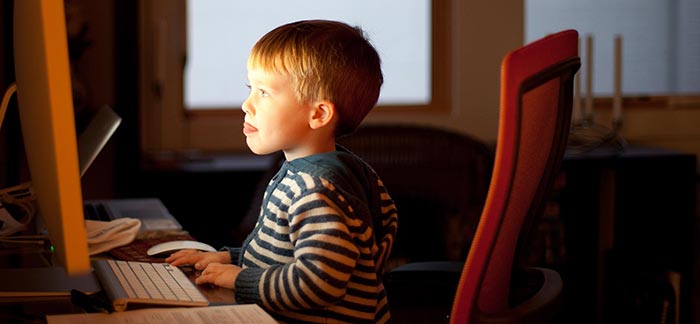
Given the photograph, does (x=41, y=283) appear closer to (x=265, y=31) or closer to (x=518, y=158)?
(x=518, y=158)

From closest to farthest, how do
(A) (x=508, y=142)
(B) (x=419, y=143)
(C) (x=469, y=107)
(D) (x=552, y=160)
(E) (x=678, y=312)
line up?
1. (A) (x=508, y=142)
2. (D) (x=552, y=160)
3. (B) (x=419, y=143)
4. (E) (x=678, y=312)
5. (C) (x=469, y=107)

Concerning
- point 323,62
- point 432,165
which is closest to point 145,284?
point 323,62

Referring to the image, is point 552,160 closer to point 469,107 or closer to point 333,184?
point 333,184

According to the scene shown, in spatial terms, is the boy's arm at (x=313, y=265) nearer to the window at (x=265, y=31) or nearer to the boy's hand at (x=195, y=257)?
the boy's hand at (x=195, y=257)

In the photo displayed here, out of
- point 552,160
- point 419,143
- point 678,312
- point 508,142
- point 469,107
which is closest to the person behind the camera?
point 508,142

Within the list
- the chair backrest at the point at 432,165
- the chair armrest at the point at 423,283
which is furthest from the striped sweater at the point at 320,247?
the chair backrest at the point at 432,165

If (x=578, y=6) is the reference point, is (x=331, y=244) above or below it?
below

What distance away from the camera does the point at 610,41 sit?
11.3 ft

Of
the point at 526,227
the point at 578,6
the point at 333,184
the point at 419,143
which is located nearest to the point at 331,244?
the point at 333,184

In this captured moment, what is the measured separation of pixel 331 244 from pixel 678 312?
196 cm

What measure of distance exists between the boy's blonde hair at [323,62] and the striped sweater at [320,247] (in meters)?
0.08

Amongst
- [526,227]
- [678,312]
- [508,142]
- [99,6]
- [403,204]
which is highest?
[99,6]

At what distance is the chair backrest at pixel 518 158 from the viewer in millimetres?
1292

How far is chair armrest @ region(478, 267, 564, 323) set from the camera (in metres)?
1.44
